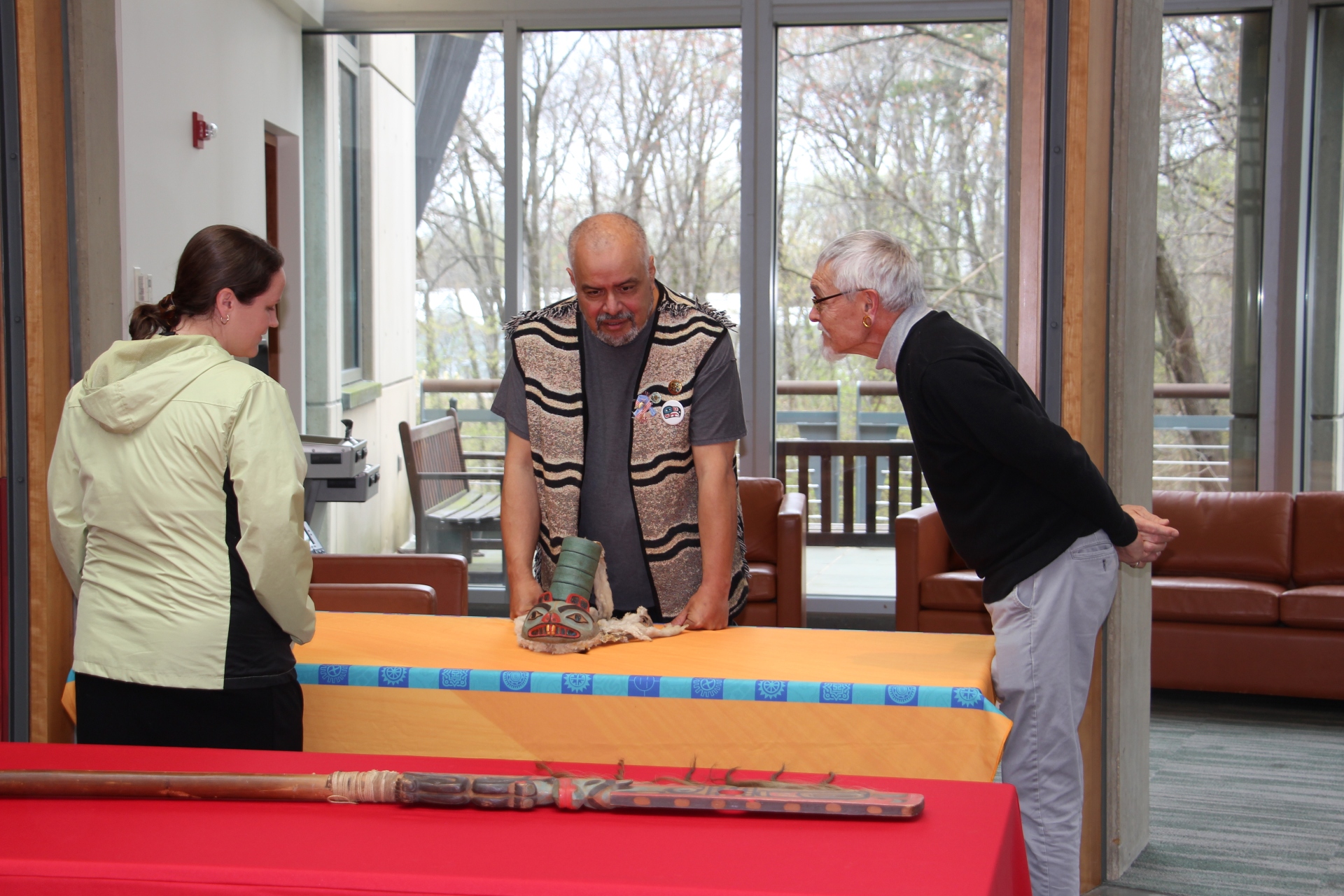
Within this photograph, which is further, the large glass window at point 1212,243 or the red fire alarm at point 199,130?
the large glass window at point 1212,243

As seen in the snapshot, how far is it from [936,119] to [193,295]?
4.59m

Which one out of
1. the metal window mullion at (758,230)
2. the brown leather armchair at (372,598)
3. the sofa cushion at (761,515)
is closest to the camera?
the brown leather armchair at (372,598)

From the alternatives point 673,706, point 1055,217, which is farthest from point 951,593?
point 673,706

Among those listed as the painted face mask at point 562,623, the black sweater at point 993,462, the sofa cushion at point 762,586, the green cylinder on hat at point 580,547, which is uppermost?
the black sweater at point 993,462

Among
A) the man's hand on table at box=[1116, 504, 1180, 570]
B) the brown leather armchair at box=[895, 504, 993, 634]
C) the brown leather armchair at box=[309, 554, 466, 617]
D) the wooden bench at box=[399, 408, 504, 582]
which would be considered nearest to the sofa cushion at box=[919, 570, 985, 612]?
the brown leather armchair at box=[895, 504, 993, 634]

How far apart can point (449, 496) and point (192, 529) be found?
13.9 feet

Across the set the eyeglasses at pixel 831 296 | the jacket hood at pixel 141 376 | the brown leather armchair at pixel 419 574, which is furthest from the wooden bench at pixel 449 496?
the jacket hood at pixel 141 376

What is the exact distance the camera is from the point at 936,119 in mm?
5660

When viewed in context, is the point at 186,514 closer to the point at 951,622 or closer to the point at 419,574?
the point at 419,574

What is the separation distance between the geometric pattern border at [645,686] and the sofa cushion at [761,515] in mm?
2960

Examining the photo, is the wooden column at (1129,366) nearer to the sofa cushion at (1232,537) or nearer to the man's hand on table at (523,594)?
the man's hand on table at (523,594)

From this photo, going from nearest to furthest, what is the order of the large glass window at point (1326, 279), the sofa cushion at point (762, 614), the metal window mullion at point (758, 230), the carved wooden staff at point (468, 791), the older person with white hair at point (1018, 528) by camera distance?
the carved wooden staff at point (468, 791) → the older person with white hair at point (1018, 528) → the sofa cushion at point (762, 614) → the large glass window at point (1326, 279) → the metal window mullion at point (758, 230)

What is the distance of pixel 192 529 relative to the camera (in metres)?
1.72

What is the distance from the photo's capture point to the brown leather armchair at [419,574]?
3695 mm
